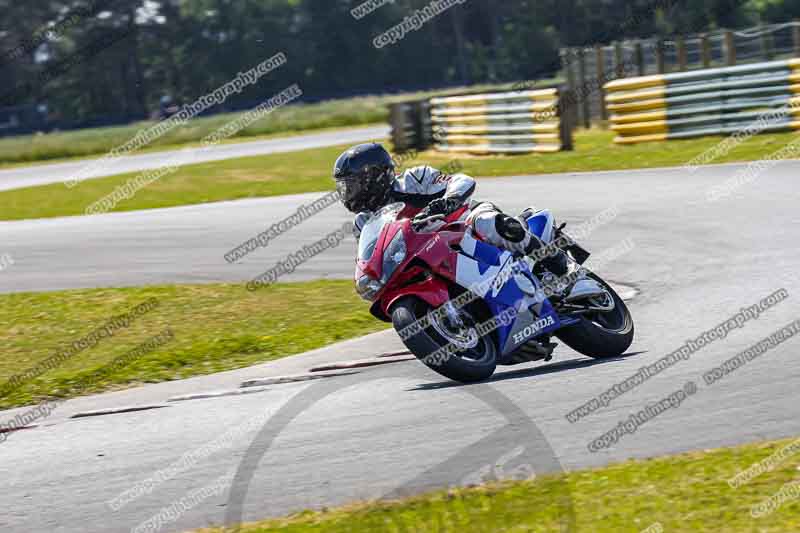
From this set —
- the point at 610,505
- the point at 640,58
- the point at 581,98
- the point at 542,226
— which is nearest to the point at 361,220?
the point at 542,226

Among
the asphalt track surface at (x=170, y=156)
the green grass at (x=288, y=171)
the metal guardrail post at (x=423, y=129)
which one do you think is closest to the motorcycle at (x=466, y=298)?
the green grass at (x=288, y=171)

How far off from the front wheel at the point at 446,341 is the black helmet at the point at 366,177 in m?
0.85

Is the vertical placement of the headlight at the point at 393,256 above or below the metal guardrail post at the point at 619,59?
below

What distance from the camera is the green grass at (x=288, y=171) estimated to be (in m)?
21.5

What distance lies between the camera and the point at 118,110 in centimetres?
8544

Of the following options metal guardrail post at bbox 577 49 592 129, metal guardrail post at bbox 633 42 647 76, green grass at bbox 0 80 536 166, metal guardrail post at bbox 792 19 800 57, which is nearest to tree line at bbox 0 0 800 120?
green grass at bbox 0 80 536 166

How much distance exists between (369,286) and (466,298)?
0.64 metres

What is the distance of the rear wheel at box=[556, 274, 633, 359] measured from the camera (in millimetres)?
8664

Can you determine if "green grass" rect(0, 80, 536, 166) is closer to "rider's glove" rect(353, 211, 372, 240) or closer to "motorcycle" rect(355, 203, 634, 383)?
"rider's glove" rect(353, 211, 372, 240)

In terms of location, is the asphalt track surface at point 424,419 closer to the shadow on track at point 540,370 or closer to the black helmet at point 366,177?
the shadow on track at point 540,370

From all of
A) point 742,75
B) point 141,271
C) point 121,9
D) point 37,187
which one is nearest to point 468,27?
point 121,9

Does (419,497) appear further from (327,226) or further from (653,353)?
(327,226)

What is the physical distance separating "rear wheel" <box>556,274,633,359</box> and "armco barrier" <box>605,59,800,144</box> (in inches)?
540

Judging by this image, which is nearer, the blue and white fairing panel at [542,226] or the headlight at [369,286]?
the headlight at [369,286]
